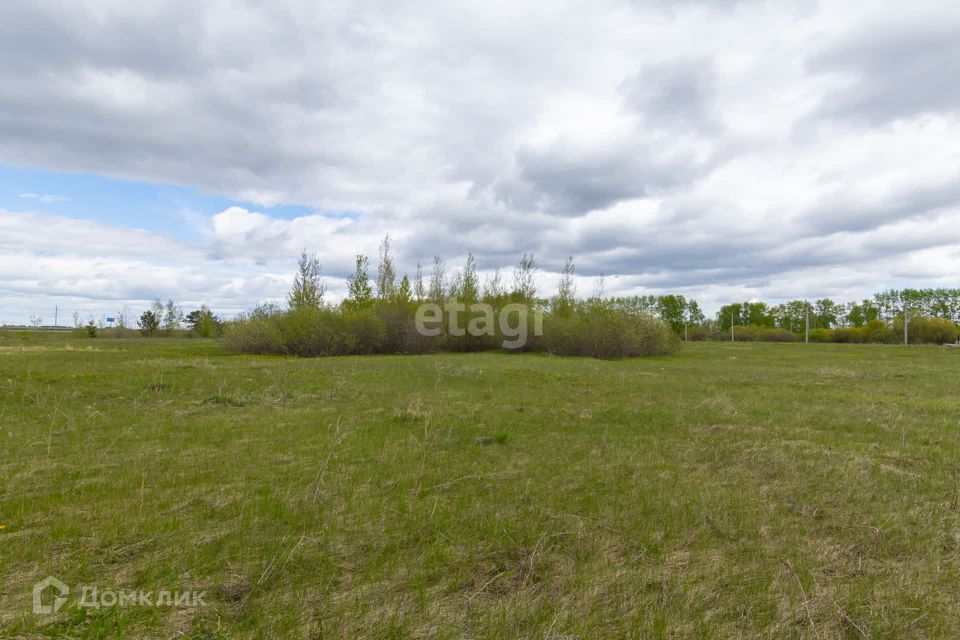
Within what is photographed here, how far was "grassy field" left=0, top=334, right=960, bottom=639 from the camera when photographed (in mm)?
3318

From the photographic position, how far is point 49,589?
139 inches

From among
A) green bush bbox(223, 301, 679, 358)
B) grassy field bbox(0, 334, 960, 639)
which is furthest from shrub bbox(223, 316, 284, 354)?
grassy field bbox(0, 334, 960, 639)

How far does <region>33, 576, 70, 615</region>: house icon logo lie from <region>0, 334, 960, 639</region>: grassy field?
67 mm

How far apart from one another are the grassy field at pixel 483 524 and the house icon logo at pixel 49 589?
0.22 ft

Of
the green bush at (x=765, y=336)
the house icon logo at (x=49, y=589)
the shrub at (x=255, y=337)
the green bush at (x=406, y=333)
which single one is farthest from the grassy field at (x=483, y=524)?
the green bush at (x=765, y=336)

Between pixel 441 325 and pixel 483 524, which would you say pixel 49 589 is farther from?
pixel 441 325

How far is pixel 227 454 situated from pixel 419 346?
116 ft

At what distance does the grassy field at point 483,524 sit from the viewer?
332 cm

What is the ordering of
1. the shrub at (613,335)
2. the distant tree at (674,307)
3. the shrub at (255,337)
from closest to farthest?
the shrub at (255,337) < the shrub at (613,335) < the distant tree at (674,307)

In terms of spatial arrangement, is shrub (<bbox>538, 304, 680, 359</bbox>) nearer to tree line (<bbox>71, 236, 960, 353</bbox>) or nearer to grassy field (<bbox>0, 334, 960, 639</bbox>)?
tree line (<bbox>71, 236, 960, 353</bbox>)

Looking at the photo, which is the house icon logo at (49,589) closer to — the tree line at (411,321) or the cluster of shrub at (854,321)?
the tree line at (411,321)

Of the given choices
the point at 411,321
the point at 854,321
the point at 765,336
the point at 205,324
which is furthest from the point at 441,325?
the point at 854,321

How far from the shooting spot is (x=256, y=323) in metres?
38.9

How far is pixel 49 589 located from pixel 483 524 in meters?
3.19
